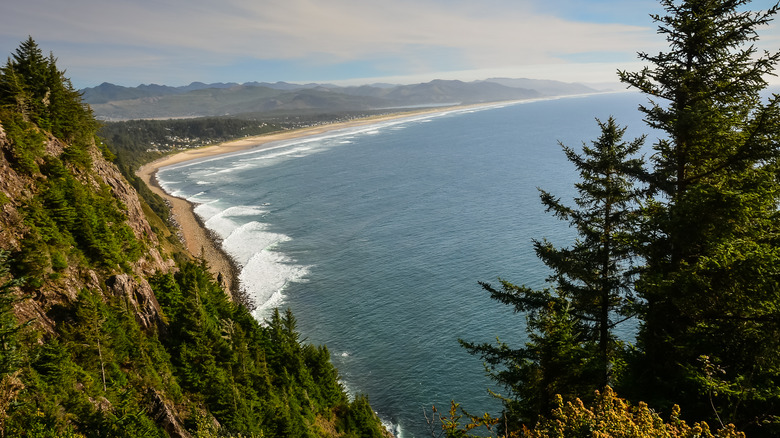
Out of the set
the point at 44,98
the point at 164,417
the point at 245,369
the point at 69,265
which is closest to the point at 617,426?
the point at 164,417

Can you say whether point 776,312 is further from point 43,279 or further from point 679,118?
point 43,279

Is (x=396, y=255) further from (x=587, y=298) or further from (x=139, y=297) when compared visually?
(x=587, y=298)

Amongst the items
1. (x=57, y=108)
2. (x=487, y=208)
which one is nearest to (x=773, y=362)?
(x=57, y=108)

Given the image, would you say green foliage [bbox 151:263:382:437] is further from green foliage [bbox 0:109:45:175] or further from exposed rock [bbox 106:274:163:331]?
green foliage [bbox 0:109:45:175]

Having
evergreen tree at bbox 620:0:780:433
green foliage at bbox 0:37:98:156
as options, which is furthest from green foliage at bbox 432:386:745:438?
green foliage at bbox 0:37:98:156

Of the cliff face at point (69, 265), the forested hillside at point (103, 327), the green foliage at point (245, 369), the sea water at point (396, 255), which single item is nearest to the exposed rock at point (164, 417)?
the forested hillside at point (103, 327)

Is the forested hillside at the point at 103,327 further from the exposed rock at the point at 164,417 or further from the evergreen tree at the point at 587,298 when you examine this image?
the evergreen tree at the point at 587,298
